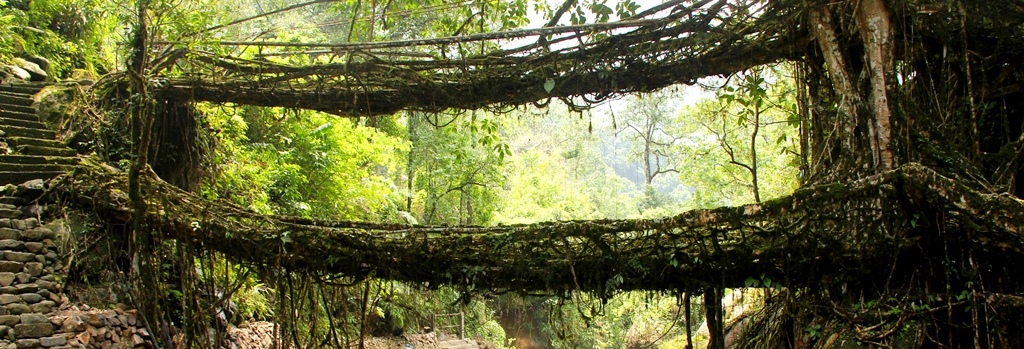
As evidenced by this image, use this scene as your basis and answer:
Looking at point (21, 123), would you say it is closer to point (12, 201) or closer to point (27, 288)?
point (12, 201)

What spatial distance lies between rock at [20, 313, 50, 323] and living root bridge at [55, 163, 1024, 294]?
1.96 m

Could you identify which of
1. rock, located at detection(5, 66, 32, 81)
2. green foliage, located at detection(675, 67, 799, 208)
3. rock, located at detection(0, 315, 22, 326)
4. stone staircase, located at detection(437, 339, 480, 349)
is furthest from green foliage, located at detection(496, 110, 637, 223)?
rock, located at detection(0, 315, 22, 326)

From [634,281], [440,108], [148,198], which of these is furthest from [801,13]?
[148,198]

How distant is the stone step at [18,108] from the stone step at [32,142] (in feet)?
2.04

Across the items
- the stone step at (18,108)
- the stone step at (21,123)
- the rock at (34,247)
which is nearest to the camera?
the rock at (34,247)

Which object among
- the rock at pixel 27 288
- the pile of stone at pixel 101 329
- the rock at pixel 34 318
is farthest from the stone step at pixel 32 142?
the rock at pixel 34 318

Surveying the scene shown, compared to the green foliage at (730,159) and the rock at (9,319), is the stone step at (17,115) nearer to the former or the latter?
the rock at (9,319)

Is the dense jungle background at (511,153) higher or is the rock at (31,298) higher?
the dense jungle background at (511,153)

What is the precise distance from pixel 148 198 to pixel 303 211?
4434 mm

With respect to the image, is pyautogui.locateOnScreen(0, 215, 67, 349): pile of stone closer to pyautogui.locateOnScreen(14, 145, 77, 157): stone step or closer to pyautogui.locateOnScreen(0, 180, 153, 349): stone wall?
pyautogui.locateOnScreen(0, 180, 153, 349): stone wall

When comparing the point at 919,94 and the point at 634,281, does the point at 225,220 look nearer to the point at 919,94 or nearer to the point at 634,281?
the point at 634,281

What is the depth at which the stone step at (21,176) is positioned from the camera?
6.39 m

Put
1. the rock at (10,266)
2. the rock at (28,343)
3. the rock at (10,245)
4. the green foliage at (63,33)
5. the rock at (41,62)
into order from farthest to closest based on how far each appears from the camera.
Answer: the rock at (41,62) → the green foliage at (63,33) → the rock at (10,245) → the rock at (10,266) → the rock at (28,343)

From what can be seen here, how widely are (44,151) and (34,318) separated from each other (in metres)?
2.28
